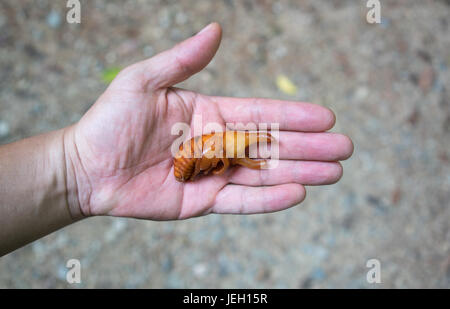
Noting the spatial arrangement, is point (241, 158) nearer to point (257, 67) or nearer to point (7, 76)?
point (257, 67)

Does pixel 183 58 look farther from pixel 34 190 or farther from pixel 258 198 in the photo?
pixel 34 190

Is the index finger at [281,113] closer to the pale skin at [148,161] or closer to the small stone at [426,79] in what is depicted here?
the pale skin at [148,161]

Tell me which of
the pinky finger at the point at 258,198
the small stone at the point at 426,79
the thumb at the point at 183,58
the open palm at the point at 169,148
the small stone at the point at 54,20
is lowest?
the pinky finger at the point at 258,198

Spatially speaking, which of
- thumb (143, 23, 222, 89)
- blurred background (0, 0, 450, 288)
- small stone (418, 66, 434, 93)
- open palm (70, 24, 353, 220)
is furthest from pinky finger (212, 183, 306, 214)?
small stone (418, 66, 434, 93)

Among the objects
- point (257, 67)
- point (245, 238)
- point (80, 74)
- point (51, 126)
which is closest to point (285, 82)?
point (257, 67)

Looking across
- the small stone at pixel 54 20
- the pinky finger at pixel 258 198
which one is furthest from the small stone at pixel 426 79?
the small stone at pixel 54 20

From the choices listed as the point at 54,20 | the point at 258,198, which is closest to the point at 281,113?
the point at 258,198

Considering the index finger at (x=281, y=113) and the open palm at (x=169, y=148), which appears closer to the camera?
the open palm at (x=169, y=148)

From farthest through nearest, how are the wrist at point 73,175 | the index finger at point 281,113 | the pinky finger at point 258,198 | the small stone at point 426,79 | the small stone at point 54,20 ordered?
the small stone at point 426,79 → the small stone at point 54,20 → the index finger at point 281,113 → the pinky finger at point 258,198 → the wrist at point 73,175
